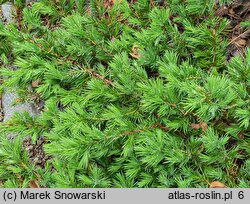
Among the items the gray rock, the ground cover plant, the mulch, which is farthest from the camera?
the gray rock

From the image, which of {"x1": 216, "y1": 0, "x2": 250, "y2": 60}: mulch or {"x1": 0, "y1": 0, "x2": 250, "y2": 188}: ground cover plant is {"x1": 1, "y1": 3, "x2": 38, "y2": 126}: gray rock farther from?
{"x1": 216, "y1": 0, "x2": 250, "y2": 60}: mulch

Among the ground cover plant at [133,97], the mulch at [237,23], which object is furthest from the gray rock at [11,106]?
the mulch at [237,23]

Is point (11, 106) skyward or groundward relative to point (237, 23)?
groundward

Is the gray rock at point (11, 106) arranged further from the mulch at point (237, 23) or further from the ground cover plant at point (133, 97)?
the mulch at point (237, 23)

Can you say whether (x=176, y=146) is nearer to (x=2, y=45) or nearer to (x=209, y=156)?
(x=209, y=156)

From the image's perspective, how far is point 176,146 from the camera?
2.23m

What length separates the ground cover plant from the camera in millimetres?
2205

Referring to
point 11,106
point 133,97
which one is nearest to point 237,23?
point 133,97

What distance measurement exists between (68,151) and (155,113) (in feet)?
1.97

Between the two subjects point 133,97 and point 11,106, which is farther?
point 11,106

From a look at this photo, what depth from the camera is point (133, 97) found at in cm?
247

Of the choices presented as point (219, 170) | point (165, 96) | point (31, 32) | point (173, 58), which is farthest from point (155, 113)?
point (31, 32)

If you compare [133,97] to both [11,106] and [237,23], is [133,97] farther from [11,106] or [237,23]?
[11,106]

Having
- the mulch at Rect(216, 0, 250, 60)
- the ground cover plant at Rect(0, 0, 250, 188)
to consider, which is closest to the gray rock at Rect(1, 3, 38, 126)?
the ground cover plant at Rect(0, 0, 250, 188)
